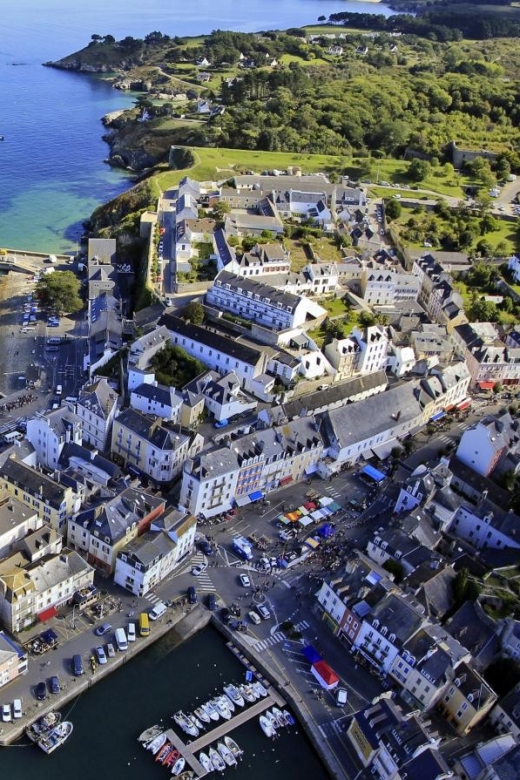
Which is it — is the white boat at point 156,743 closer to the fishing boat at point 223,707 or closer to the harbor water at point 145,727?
the harbor water at point 145,727

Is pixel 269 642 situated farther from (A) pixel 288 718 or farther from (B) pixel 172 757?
(B) pixel 172 757

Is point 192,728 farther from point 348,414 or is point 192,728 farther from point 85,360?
point 85,360

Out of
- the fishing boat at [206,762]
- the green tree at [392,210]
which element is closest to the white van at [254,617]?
the fishing boat at [206,762]

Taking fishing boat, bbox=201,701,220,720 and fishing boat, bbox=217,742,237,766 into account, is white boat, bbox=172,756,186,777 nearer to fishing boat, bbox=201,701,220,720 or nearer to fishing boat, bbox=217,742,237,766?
fishing boat, bbox=217,742,237,766

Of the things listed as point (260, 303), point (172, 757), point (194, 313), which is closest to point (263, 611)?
point (172, 757)

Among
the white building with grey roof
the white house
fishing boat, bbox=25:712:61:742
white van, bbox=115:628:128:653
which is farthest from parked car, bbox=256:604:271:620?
the white building with grey roof

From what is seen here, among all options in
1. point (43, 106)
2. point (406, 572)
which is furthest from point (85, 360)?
point (43, 106)
